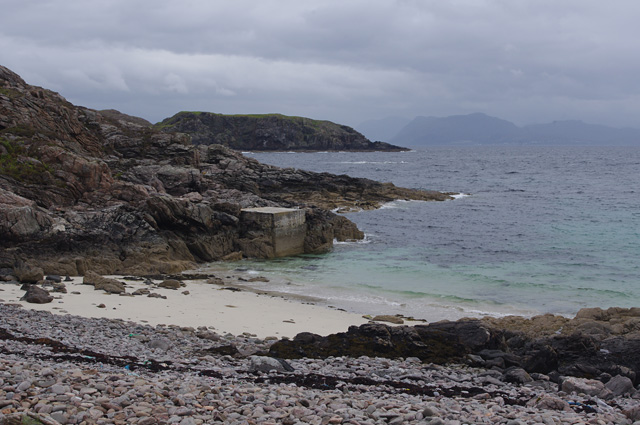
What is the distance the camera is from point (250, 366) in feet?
34.7

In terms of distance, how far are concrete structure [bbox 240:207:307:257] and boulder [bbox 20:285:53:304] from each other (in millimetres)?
13710

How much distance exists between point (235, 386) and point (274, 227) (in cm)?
2043

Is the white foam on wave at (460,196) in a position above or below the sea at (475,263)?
above

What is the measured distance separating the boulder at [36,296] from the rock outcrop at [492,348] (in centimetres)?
766

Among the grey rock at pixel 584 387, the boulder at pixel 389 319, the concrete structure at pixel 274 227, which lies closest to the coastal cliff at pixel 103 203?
the concrete structure at pixel 274 227

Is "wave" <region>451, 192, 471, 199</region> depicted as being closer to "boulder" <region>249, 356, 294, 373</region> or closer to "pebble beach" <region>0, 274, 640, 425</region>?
"pebble beach" <region>0, 274, 640, 425</region>

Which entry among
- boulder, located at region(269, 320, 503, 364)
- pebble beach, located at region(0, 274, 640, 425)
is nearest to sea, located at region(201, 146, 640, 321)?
boulder, located at region(269, 320, 503, 364)

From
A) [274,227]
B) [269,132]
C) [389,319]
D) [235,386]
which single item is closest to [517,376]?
[235,386]

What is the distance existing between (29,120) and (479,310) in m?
27.7

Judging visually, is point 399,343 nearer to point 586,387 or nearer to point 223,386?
point 586,387

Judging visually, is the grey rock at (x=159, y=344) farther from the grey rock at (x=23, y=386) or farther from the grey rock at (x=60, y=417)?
the grey rock at (x=60, y=417)

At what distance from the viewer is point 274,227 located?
1149 inches

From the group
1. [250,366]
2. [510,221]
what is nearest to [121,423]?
[250,366]

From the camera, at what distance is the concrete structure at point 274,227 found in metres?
29.2
